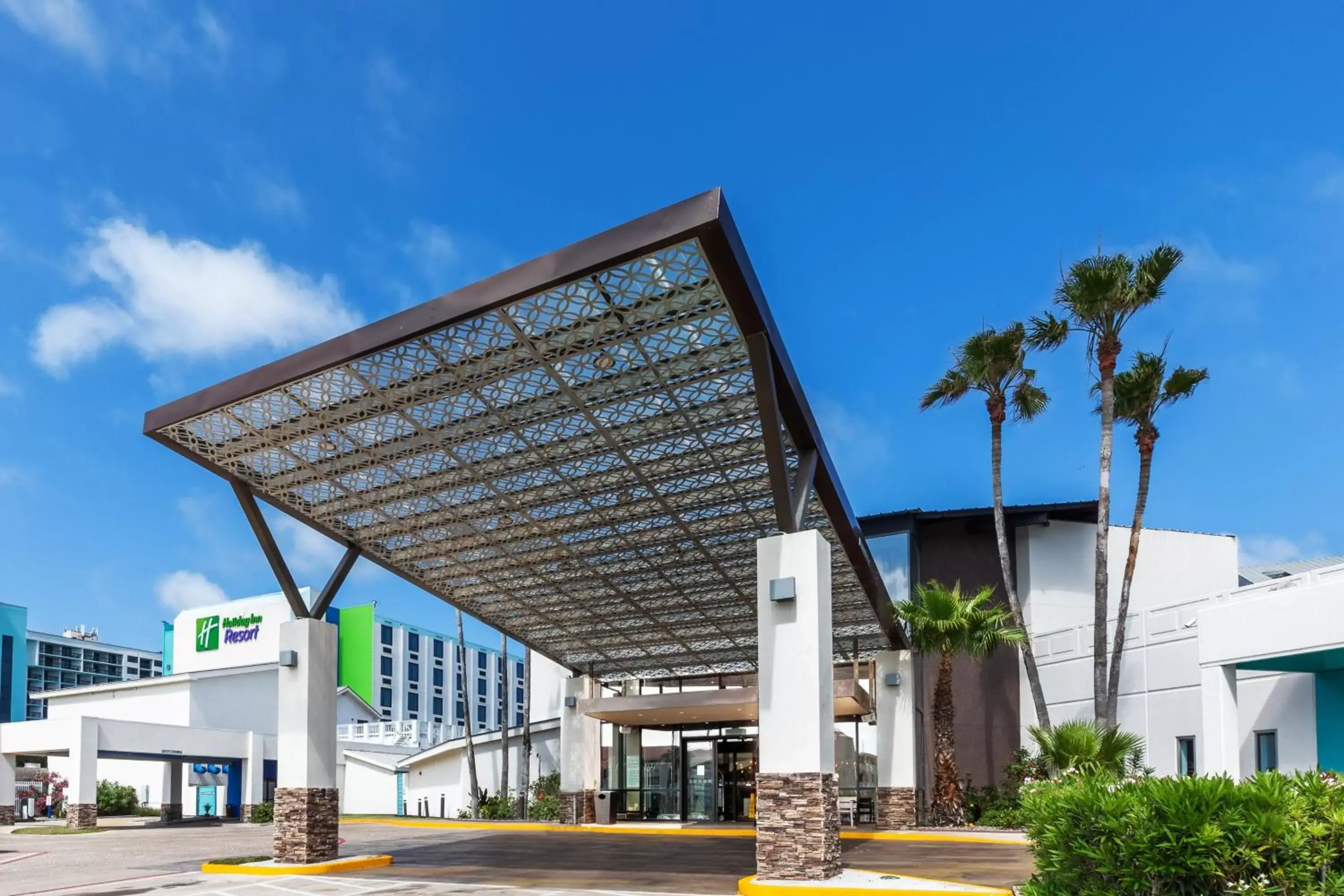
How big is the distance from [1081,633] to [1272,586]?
9792 millimetres

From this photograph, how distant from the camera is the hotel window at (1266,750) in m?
19.7

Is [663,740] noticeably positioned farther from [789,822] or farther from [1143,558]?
[789,822]

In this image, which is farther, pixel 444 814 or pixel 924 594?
pixel 444 814

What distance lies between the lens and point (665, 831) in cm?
2888

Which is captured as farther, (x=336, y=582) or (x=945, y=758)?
(x=945, y=758)

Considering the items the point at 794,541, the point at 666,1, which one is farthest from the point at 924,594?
the point at 666,1

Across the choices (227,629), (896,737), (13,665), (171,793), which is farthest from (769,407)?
(13,665)

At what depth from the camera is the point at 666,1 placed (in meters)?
19.9

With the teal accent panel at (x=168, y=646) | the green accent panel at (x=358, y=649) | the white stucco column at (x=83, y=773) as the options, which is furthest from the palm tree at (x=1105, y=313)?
the teal accent panel at (x=168, y=646)

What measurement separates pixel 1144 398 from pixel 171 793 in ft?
121

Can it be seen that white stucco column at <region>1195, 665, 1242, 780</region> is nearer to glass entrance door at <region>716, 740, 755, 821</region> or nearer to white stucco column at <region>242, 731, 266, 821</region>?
glass entrance door at <region>716, 740, 755, 821</region>

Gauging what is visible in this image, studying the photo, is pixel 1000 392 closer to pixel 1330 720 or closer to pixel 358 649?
pixel 1330 720

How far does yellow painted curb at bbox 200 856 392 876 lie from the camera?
19.0 meters

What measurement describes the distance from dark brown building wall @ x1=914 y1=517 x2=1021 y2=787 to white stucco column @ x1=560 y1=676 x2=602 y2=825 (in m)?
8.86
